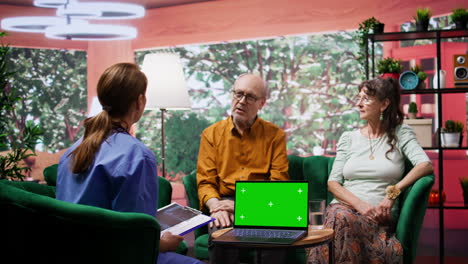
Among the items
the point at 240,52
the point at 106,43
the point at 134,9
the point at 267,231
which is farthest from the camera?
the point at 240,52

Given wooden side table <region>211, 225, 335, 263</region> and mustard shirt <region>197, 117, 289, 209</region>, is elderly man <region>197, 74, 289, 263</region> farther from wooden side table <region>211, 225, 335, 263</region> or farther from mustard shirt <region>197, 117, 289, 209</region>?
wooden side table <region>211, 225, 335, 263</region>

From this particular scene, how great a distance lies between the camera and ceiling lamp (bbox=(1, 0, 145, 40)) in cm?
576

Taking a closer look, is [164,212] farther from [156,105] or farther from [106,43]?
[106,43]

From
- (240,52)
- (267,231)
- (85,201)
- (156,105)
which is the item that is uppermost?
(240,52)

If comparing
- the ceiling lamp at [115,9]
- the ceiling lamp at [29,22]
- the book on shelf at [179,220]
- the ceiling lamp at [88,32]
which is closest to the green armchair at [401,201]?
the book on shelf at [179,220]

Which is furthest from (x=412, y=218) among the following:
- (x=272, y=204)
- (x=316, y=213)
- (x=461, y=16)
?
(x=461, y=16)

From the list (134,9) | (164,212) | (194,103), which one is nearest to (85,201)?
(164,212)

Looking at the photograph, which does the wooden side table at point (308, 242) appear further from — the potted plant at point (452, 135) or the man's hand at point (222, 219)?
the potted plant at point (452, 135)

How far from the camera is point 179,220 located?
213 cm

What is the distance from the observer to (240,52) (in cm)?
869

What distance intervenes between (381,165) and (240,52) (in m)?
5.70

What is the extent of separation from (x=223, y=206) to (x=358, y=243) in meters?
0.74

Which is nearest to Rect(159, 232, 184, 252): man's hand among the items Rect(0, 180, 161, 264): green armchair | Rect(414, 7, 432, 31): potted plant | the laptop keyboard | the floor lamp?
Rect(0, 180, 161, 264): green armchair

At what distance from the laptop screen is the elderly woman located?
0.62 metres
